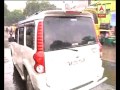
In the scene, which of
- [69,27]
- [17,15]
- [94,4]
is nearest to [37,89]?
[69,27]

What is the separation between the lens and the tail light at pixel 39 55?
5.28m

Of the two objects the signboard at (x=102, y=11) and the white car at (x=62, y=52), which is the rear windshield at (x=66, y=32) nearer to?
the white car at (x=62, y=52)

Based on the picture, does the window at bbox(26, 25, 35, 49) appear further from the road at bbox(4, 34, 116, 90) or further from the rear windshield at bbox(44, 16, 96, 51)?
the road at bbox(4, 34, 116, 90)

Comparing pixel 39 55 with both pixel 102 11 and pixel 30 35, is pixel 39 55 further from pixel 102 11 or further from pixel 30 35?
pixel 102 11

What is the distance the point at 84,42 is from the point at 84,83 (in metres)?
0.83

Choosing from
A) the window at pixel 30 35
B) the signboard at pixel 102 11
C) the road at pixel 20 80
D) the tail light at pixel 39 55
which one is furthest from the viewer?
the signboard at pixel 102 11

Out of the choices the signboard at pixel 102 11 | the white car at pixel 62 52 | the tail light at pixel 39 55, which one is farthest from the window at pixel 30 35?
the signboard at pixel 102 11

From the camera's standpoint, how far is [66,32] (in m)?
5.64

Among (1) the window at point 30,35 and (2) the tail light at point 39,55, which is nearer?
(2) the tail light at point 39,55

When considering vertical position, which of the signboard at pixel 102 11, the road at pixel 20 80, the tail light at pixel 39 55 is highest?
the signboard at pixel 102 11

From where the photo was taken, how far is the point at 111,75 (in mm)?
9336

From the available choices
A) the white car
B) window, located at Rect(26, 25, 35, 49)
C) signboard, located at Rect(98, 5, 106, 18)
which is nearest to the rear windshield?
the white car

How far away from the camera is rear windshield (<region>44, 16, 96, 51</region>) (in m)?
5.43

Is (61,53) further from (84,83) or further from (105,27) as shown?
(105,27)
